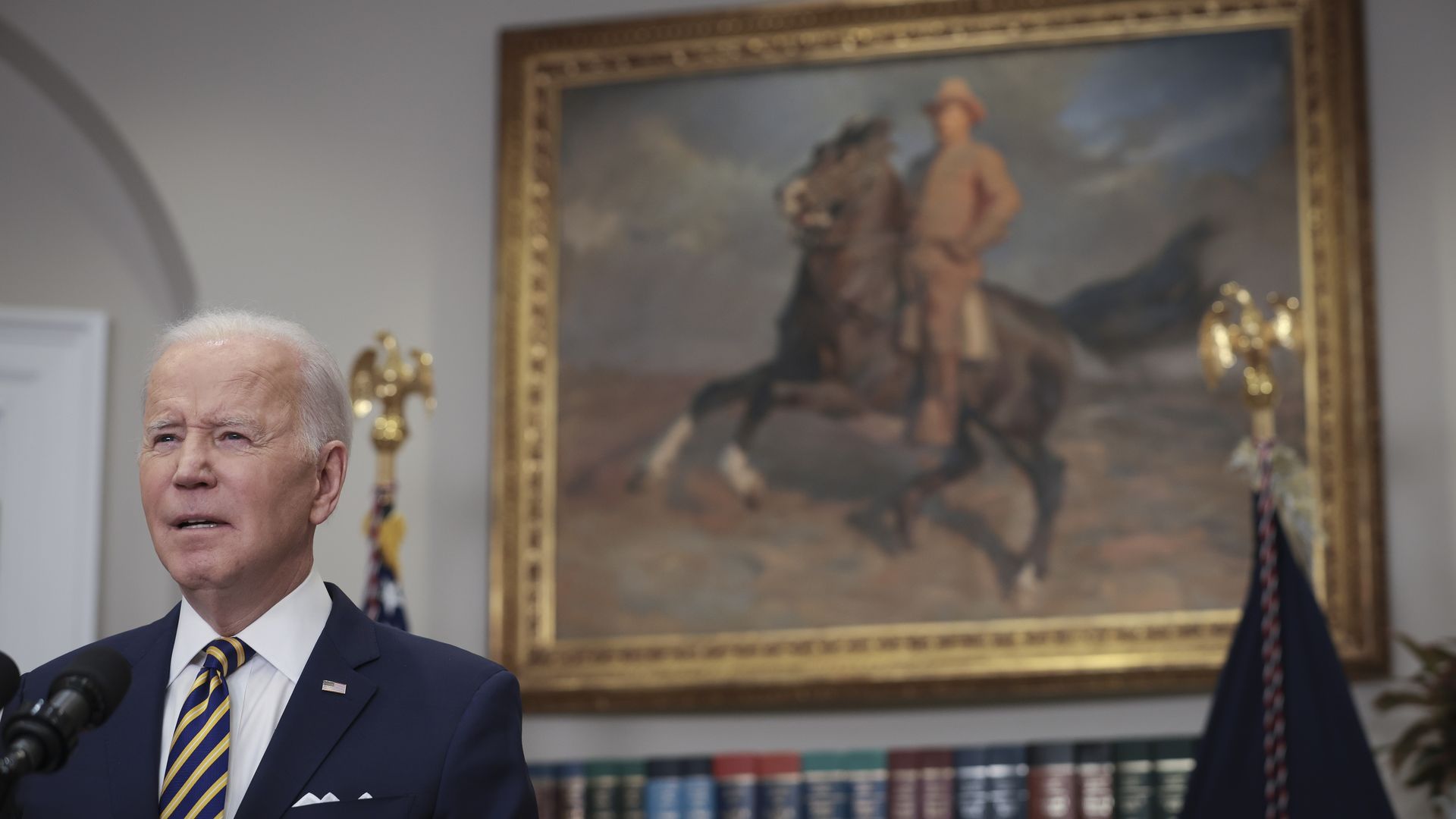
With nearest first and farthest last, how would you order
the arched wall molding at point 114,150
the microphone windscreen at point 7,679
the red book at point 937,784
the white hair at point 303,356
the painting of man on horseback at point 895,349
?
the microphone windscreen at point 7,679 → the white hair at point 303,356 → the red book at point 937,784 → the painting of man on horseback at point 895,349 → the arched wall molding at point 114,150

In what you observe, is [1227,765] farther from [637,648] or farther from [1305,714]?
[637,648]

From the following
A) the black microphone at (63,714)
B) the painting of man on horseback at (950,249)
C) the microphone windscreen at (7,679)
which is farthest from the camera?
the painting of man on horseback at (950,249)

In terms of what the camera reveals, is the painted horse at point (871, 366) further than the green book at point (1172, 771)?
Yes

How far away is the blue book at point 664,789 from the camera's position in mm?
5816

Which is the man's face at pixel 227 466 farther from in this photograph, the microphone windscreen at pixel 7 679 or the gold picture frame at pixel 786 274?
the gold picture frame at pixel 786 274

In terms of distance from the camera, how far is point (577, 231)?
21.3 feet

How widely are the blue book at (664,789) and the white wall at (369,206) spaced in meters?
0.17

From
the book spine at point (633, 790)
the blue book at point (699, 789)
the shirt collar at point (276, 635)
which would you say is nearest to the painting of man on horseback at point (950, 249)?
the blue book at point (699, 789)

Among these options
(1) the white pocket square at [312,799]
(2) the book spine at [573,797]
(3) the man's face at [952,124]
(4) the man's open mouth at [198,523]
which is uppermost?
(3) the man's face at [952,124]

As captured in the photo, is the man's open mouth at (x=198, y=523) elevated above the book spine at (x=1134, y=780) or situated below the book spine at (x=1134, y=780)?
above

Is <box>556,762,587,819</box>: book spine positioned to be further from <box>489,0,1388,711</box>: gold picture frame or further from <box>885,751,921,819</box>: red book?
<box>885,751,921,819</box>: red book

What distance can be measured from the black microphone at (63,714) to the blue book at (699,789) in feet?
12.7

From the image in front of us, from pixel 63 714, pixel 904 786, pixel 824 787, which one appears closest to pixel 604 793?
pixel 824 787

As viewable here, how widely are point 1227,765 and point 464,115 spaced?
3.59 m
